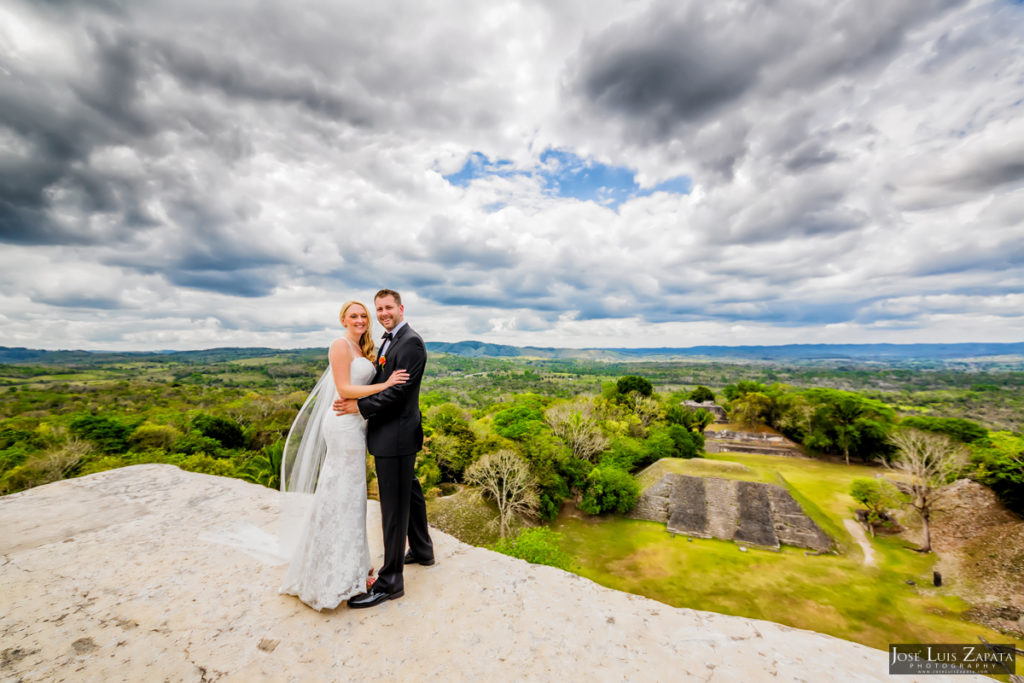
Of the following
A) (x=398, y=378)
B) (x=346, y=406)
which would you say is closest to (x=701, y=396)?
(x=398, y=378)

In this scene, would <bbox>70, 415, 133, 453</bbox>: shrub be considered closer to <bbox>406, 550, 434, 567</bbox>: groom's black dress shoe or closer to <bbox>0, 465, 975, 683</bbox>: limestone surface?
<bbox>0, 465, 975, 683</bbox>: limestone surface

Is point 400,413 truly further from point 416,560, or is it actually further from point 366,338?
point 416,560

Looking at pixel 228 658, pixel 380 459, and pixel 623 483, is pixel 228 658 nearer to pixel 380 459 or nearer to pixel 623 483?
pixel 380 459

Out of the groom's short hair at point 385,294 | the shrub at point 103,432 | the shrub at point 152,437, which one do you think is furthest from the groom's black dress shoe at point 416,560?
the shrub at point 103,432

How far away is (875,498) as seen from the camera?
23.8 m

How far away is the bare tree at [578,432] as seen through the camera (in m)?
31.3

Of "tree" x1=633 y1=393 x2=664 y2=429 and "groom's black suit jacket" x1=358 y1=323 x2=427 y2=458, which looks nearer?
"groom's black suit jacket" x1=358 y1=323 x2=427 y2=458

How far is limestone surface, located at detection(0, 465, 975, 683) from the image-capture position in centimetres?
288

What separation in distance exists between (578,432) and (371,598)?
2985cm

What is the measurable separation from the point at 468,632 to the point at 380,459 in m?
1.79

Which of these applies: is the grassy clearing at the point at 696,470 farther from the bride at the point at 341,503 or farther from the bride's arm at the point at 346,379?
the bride's arm at the point at 346,379

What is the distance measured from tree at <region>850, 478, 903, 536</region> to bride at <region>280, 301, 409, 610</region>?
1283 inches

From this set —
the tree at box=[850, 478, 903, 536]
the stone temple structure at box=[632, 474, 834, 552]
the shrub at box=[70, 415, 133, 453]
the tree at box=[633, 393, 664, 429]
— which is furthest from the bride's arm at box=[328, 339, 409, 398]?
the tree at box=[633, 393, 664, 429]

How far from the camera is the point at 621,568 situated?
20250 millimetres
